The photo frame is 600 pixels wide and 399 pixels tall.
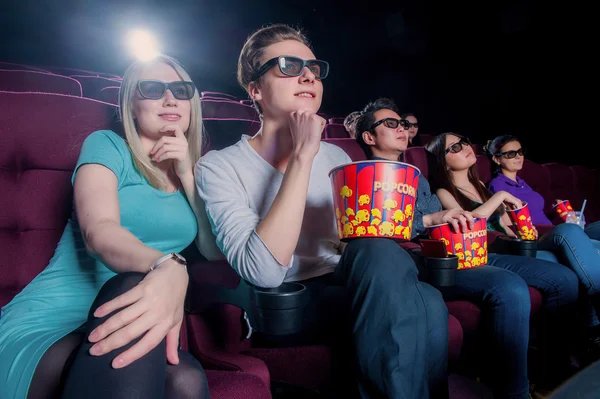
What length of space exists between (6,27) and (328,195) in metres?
3.73

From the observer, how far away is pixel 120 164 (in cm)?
77

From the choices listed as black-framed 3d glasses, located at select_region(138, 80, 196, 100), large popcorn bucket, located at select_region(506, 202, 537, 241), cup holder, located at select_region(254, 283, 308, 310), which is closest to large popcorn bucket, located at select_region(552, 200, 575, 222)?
large popcorn bucket, located at select_region(506, 202, 537, 241)

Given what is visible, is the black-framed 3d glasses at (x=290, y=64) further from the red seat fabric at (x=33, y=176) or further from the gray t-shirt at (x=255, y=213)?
the red seat fabric at (x=33, y=176)

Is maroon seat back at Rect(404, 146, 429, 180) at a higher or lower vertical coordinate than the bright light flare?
lower

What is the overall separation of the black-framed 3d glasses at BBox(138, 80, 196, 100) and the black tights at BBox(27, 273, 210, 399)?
1.61 ft

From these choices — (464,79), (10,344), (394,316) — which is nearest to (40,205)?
(10,344)

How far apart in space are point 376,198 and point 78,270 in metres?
0.62

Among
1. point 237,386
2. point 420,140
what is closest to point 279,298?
point 237,386

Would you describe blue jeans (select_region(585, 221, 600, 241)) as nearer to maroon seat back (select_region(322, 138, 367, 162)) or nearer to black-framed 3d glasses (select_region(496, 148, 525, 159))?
black-framed 3d glasses (select_region(496, 148, 525, 159))

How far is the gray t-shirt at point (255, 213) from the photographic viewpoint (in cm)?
67

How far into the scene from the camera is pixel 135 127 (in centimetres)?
90

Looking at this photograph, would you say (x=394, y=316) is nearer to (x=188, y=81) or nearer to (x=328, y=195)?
(x=328, y=195)

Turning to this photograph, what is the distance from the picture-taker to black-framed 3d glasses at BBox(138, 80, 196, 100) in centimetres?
88

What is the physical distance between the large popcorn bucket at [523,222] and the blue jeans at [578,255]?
0.75 ft
